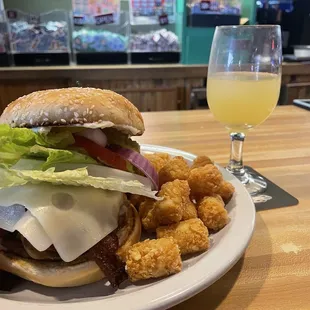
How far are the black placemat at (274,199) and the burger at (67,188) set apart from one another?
37 centimetres

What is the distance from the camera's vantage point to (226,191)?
983 millimetres

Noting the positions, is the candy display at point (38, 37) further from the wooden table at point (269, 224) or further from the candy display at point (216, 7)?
the wooden table at point (269, 224)

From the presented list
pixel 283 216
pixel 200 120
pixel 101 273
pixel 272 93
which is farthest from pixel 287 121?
pixel 101 273

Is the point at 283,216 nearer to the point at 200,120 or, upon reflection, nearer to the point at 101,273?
the point at 101,273

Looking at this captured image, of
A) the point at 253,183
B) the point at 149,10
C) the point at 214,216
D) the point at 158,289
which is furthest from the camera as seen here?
the point at 149,10

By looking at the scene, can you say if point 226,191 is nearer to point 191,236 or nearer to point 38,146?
point 191,236

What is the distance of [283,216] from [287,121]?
3.72 feet

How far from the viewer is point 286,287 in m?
0.72

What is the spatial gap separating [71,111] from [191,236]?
0.38 meters

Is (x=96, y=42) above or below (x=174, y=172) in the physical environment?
above

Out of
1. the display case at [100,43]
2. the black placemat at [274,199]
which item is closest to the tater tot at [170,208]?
the black placemat at [274,199]

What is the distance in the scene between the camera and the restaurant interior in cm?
71

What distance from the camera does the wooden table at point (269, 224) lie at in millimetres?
695

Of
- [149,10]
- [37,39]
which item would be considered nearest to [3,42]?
[37,39]
